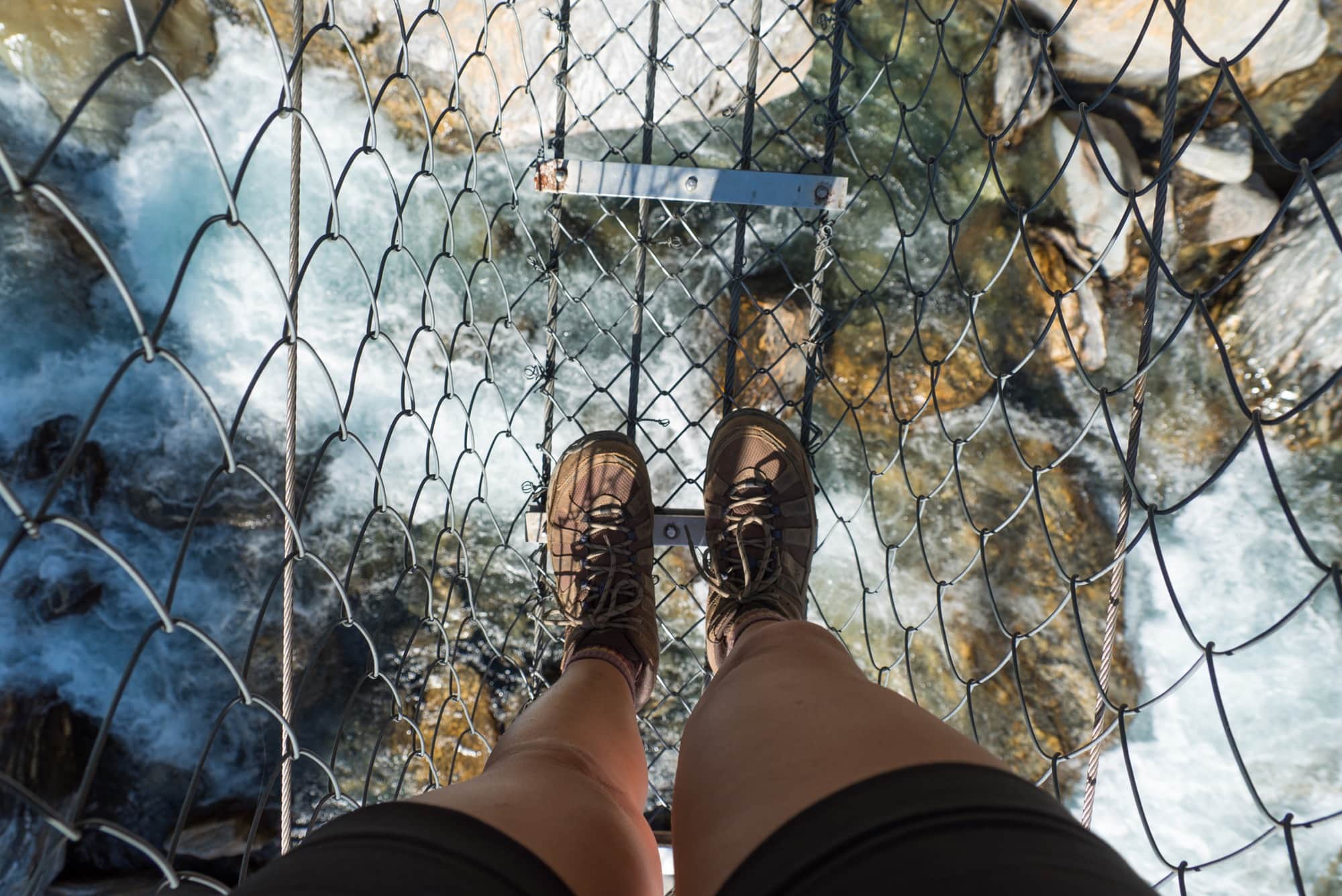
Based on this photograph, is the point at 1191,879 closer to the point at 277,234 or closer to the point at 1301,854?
the point at 1301,854

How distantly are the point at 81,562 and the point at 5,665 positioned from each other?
31cm

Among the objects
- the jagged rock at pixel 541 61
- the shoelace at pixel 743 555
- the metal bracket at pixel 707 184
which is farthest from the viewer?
the jagged rock at pixel 541 61

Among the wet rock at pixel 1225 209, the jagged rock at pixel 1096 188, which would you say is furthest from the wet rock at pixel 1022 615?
the wet rock at pixel 1225 209

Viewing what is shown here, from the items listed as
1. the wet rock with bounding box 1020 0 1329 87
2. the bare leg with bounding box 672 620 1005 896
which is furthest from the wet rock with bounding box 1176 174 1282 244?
the bare leg with bounding box 672 620 1005 896

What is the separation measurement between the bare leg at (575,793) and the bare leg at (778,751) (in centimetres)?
5

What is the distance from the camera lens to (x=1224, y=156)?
219cm

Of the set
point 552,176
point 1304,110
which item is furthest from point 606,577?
point 1304,110

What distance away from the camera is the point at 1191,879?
2.21 m

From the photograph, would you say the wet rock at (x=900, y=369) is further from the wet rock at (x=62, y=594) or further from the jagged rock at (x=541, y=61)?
the wet rock at (x=62, y=594)

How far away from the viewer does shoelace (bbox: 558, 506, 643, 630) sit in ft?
3.64

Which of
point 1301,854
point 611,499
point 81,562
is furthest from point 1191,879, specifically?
point 81,562

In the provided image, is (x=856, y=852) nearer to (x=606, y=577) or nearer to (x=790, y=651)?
(x=790, y=651)

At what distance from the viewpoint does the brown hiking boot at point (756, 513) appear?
3.69 ft

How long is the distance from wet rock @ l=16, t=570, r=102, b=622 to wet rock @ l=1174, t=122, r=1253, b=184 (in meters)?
3.19
